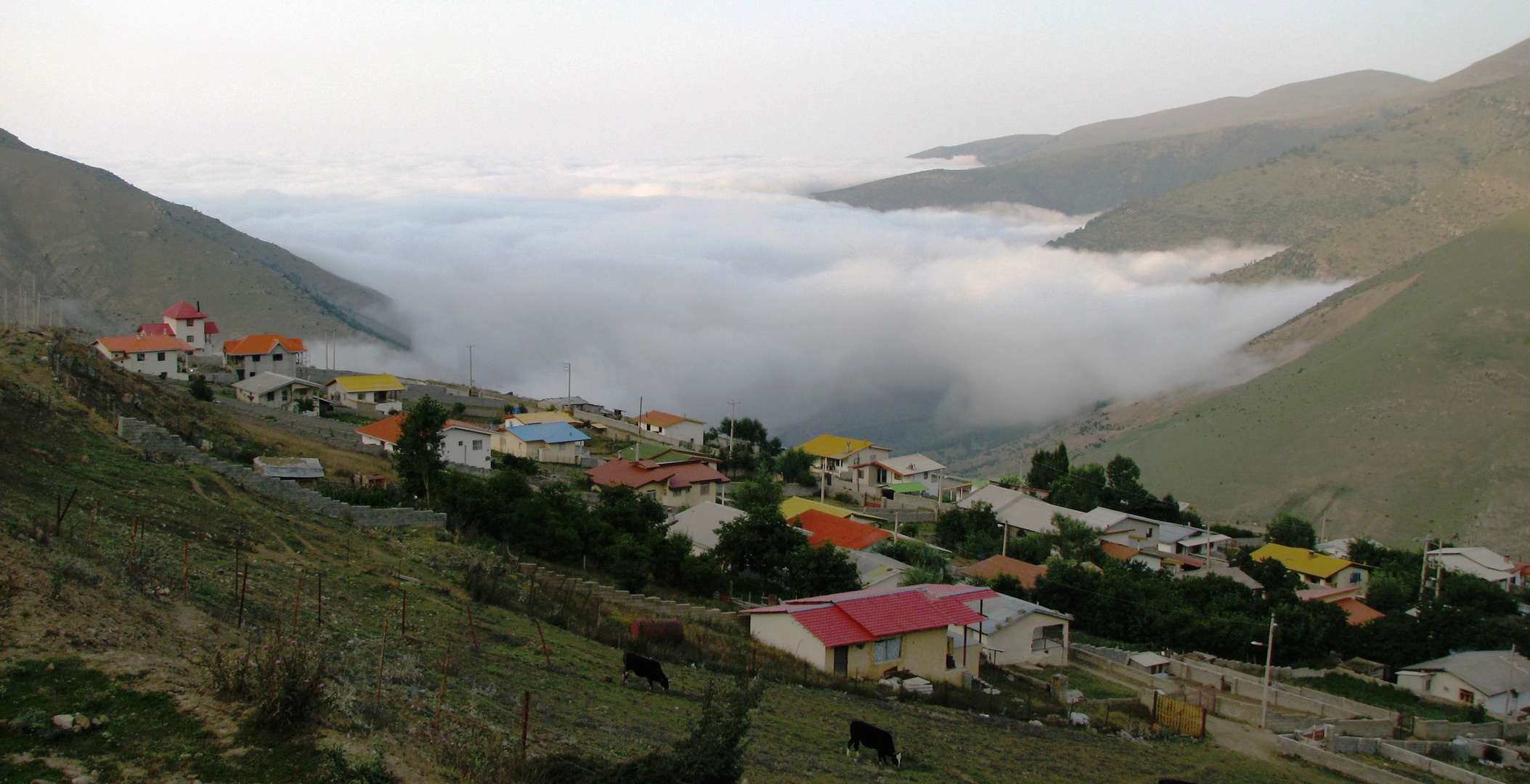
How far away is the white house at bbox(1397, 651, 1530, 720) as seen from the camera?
109ft

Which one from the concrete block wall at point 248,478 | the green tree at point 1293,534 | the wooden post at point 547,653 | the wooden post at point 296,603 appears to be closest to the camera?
the wooden post at point 296,603

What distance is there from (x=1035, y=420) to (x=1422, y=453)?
79.3 meters

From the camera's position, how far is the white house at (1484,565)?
51.8 m

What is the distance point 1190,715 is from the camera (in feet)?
76.1

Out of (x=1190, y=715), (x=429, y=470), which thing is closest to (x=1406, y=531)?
(x=1190, y=715)

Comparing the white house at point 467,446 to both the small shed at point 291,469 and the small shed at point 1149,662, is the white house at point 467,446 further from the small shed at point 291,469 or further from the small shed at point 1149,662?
the small shed at point 1149,662

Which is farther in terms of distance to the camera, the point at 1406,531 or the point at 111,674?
the point at 1406,531

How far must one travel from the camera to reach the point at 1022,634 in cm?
2964

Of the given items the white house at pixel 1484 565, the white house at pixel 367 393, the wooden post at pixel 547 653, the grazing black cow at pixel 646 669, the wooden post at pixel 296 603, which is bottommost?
the white house at pixel 1484 565

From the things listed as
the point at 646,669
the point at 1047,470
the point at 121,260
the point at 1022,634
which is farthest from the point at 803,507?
the point at 121,260

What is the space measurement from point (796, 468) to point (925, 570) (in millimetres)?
25944

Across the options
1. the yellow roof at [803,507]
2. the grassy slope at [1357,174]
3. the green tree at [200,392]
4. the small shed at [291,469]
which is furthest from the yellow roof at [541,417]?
the grassy slope at [1357,174]

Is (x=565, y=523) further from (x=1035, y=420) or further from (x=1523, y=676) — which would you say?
(x=1035, y=420)

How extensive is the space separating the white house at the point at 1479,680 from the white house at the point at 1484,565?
17343 mm
